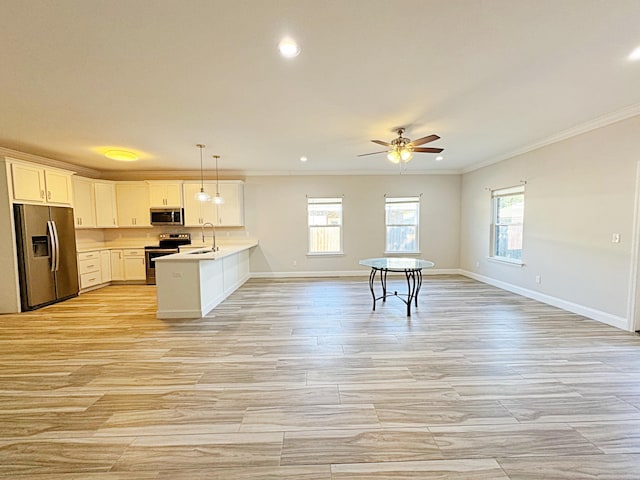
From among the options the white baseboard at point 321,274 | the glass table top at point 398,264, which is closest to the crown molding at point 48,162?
the white baseboard at point 321,274

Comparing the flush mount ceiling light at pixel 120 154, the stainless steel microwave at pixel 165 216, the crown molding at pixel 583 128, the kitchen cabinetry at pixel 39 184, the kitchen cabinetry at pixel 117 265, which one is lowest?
the kitchen cabinetry at pixel 117 265

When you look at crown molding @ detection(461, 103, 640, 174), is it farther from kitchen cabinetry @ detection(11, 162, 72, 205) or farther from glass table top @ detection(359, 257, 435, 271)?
kitchen cabinetry @ detection(11, 162, 72, 205)

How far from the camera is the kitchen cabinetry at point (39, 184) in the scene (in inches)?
175

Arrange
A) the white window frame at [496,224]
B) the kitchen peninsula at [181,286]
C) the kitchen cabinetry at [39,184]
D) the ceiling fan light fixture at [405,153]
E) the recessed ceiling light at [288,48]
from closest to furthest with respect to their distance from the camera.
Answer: the recessed ceiling light at [288,48]
the ceiling fan light fixture at [405,153]
the kitchen peninsula at [181,286]
the kitchen cabinetry at [39,184]
the white window frame at [496,224]

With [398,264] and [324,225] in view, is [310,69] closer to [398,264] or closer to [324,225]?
[398,264]

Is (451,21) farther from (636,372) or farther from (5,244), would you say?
(5,244)

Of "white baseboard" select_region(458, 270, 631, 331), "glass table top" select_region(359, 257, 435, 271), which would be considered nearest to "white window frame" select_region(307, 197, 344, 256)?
"glass table top" select_region(359, 257, 435, 271)

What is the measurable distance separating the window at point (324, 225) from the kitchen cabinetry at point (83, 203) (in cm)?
474

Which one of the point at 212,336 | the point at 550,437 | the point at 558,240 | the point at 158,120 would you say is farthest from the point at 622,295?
the point at 158,120

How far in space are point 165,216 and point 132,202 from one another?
87 centimetres

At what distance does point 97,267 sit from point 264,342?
5.09 meters

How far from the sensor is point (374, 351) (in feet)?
9.90

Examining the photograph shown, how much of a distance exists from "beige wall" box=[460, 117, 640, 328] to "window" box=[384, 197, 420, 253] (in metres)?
2.09

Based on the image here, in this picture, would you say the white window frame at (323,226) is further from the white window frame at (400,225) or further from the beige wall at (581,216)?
the beige wall at (581,216)
